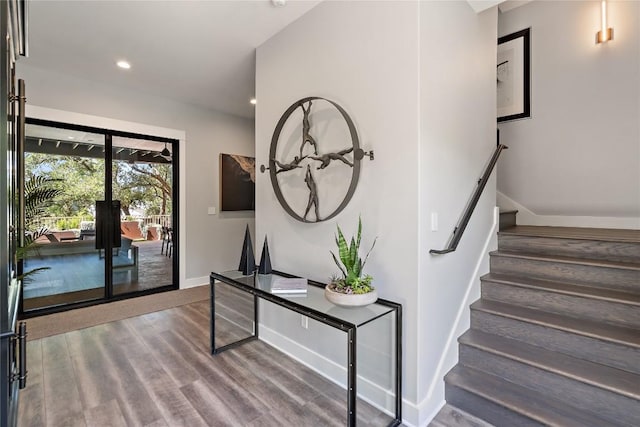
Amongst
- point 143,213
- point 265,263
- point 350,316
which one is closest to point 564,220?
point 350,316

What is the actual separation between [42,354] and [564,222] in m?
5.25

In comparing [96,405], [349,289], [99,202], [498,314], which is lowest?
[96,405]

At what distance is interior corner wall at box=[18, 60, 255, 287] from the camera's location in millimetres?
3668

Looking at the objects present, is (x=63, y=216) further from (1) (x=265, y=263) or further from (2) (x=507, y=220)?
(2) (x=507, y=220)

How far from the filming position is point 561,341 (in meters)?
1.97

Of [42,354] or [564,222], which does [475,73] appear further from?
[42,354]

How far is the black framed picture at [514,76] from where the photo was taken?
3604mm

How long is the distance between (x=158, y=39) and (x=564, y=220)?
4.53 metres

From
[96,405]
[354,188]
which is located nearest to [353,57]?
[354,188]

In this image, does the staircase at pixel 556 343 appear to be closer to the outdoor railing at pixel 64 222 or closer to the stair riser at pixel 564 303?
the stair riser at pixel 564 303

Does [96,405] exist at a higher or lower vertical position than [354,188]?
lower

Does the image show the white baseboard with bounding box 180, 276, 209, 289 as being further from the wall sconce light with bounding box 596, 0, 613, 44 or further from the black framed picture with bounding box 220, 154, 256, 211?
the wall sconce light with bounding box 596, 0, 613, 44

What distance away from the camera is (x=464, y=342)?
2152 millimetres

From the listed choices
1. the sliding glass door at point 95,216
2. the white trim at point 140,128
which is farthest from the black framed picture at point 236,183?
the sliding glass door at point 95,216
